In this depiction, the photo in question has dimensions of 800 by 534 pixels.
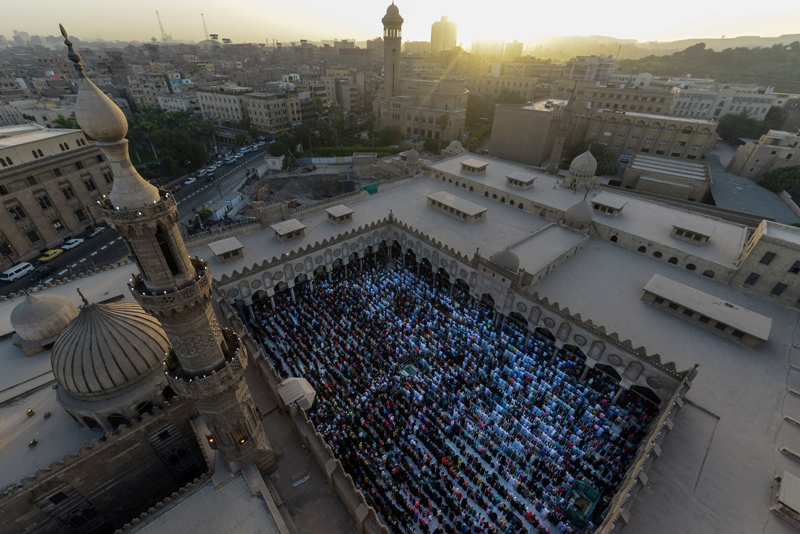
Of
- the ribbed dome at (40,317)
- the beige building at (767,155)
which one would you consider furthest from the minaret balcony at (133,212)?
the beige building at (767,155)

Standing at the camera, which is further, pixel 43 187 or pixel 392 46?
pixel 392 46

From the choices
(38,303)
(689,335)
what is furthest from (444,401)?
(38,303)

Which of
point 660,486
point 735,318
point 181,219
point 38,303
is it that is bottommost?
point 181,219

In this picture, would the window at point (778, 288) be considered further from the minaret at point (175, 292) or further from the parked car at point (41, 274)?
the parked car at point (41, 274)

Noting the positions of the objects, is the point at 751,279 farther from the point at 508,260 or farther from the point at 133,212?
the point at 133,212

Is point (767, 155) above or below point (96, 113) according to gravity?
below

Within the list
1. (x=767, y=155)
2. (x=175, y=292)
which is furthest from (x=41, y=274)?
(x=767, y=155)

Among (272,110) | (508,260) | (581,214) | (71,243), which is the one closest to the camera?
(508,260)

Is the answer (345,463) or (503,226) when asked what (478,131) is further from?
(345,463)

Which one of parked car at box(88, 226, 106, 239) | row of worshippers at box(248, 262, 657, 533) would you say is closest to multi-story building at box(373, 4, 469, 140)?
row of worshippers at box(248, 262, 657, 533)
